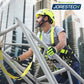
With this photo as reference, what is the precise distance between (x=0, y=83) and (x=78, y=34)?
13.0 meters

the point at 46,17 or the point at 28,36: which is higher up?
the point at 46,17

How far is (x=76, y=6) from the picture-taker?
4402 millimetres

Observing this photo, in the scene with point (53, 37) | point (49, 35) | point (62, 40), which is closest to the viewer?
point (62, 40)

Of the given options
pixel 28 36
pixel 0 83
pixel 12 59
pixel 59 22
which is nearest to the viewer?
pixel 28 36

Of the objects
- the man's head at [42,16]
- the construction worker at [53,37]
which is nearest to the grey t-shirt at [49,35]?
the construction worker at [53,37]

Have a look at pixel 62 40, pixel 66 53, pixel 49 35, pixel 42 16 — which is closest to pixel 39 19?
pixel 42 16

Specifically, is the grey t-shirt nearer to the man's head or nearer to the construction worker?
the construction worker

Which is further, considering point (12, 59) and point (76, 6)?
point (76, 6)

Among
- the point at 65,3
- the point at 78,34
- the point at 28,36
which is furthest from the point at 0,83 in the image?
the point at 28,36

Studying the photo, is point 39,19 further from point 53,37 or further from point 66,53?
point 66,53

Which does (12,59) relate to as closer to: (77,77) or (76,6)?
(77,77)

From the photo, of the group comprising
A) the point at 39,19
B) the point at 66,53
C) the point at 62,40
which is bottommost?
the point at 66,53

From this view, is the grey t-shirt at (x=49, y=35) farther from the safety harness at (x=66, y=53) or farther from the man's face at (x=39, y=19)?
the man's face at (x=39, y=19)

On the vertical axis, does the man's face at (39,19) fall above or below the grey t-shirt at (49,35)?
above
